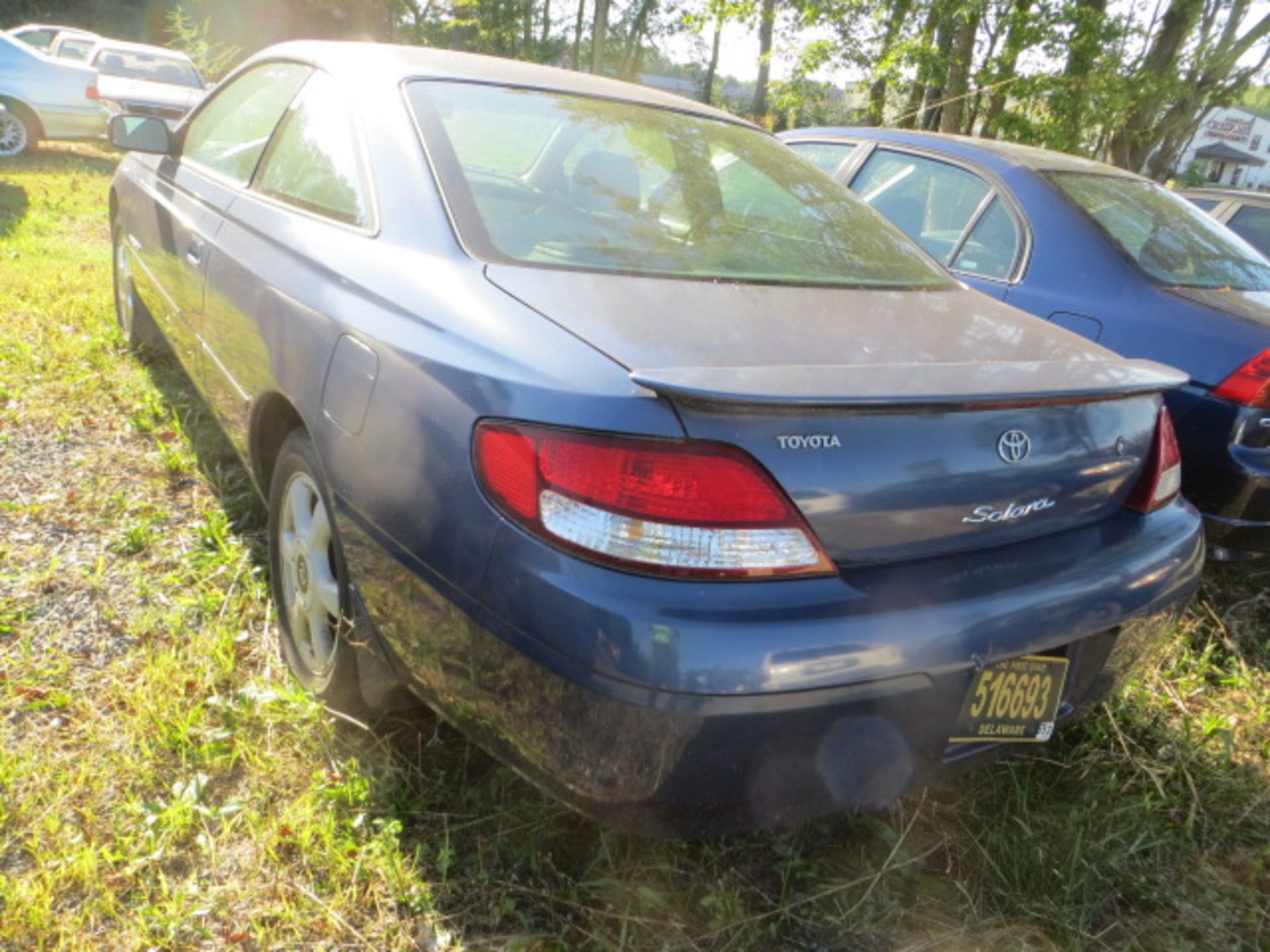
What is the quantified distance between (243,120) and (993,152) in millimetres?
2858

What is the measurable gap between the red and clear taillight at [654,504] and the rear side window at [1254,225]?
6.03 m

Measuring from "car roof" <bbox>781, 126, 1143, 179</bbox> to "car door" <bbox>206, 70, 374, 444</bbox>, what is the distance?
262 cm

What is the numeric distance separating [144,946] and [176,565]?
1.37 meters

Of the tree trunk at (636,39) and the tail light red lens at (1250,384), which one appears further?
the tree trunk at (636,39)

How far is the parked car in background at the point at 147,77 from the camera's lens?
1055 centimetres

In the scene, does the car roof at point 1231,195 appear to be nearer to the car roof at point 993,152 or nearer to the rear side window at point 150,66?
the car roof at point 993,152

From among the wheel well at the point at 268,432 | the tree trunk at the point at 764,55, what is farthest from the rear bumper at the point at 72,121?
the wheel well at the point at 268,432

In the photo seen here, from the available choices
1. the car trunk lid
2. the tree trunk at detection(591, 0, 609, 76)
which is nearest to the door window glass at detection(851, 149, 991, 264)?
the car trunk lid

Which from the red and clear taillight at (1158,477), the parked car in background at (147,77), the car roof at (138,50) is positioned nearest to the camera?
the red and clear taillight at (1158,477)

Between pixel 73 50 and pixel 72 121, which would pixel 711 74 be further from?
pixel 72 121

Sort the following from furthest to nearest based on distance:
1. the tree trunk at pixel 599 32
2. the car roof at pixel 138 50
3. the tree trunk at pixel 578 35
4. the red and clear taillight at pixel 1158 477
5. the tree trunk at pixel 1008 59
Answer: the tree trunk at pixel 578 35
the tree trunk at pixel 599 32
the car roof at pixel 138 50
the tree trunk at pixel 1008 59
the red and clear taillight at pixel 1158 477

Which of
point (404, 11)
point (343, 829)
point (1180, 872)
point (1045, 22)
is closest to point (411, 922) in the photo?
point (343, 829)

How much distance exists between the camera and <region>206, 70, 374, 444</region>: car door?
6.57ft

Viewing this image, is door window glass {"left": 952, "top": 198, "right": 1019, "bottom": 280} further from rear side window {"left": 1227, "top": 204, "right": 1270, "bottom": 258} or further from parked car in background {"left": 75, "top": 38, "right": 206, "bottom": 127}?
parked car in background {"left": 75, "top": 38, "right": 206, "bottom": 127}
